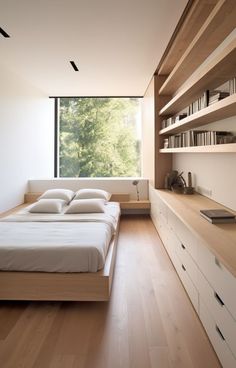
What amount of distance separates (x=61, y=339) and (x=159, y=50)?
3.30 metres

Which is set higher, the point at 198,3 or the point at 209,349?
the point at 198,3

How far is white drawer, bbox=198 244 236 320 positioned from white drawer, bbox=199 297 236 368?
8.5 inches

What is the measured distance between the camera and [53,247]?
88.2 inches

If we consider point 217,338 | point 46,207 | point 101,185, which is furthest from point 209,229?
point 101,185

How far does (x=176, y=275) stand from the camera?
2.71 meters

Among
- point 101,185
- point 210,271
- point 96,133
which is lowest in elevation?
point 210,271

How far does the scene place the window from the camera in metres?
6.45

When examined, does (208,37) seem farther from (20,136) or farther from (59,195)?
(20,136)

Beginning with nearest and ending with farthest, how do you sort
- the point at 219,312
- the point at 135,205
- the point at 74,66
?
1. the point at 219,312
2. the point at 74,66
3. the point at 135,205

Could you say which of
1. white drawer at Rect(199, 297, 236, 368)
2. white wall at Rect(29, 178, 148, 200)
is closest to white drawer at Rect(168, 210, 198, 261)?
white drawer at Rect(199, 297, 236, 368)

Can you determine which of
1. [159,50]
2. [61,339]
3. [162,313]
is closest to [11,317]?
[61,339]

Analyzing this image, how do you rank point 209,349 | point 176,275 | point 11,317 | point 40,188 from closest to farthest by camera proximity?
point 209,349 < point 11,317 < point 176,275 < point 40,188

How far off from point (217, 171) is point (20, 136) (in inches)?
133

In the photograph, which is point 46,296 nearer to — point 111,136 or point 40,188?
Result: point 40,188
